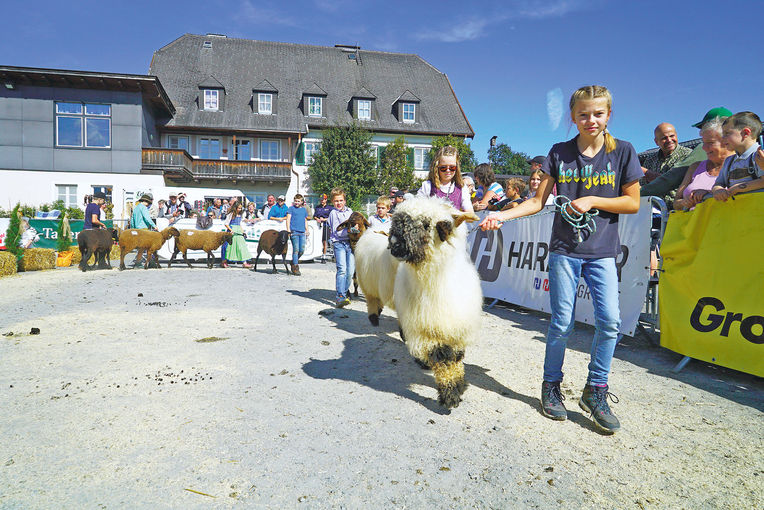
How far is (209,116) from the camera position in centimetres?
3603

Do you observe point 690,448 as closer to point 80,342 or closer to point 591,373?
point 591,373

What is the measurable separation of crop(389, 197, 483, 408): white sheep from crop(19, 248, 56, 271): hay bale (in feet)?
49.0

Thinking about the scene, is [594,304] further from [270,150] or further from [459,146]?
[270,150]

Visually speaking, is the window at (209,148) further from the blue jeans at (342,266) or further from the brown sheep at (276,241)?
the blue jeans at (342,266)

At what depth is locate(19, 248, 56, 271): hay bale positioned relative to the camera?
46.1 feet

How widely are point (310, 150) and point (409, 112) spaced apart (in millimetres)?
9668

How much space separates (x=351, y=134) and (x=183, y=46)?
18301 millimetres

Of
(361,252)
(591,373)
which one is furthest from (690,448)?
(361,252)

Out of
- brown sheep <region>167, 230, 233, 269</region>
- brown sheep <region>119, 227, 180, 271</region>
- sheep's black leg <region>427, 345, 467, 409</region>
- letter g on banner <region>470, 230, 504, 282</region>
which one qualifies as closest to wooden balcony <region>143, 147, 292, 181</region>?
brown sheep <region>167, 230, 233, 269</region>

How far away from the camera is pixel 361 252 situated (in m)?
7.04

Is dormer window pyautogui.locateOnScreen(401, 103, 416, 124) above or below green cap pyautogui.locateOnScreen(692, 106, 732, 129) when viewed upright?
above

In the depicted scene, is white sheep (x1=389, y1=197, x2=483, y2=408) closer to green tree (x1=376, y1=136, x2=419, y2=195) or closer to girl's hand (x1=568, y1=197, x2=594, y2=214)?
girl's hand (x1=568, y1=197, x2=594, y2=214)

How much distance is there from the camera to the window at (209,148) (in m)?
35.9

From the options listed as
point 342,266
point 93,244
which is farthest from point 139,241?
point 342,266
